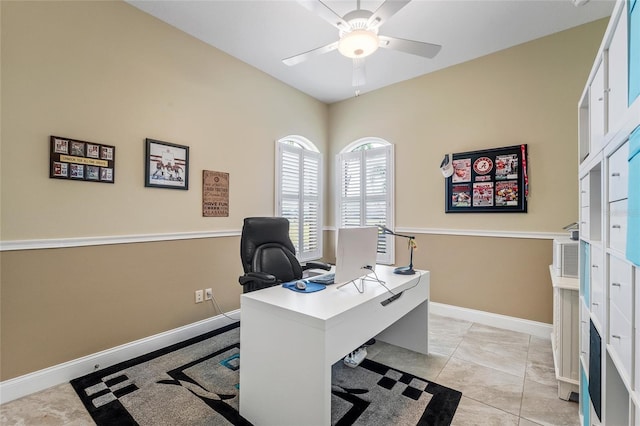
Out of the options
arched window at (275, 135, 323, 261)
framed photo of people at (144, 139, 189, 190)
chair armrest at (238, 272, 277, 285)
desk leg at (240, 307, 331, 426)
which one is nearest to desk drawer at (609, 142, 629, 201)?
desk leg at (240, 307, 331, 426)

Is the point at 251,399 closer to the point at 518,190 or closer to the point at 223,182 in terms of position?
the point at 223,182

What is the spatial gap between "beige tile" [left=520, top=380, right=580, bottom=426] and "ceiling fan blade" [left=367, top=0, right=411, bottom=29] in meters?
2.63

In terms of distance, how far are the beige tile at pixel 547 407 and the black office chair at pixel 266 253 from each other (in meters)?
1.69

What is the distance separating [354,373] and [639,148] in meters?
2.11

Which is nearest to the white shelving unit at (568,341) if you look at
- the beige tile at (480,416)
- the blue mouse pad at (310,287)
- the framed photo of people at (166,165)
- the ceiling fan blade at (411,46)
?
the beige tile at (480,416)

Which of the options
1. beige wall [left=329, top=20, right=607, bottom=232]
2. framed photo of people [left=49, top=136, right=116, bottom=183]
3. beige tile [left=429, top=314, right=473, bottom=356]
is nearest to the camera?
framed photo of people [left=49, top=136, right=116, bottom=183]

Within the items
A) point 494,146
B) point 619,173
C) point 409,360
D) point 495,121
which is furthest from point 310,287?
point 495,121

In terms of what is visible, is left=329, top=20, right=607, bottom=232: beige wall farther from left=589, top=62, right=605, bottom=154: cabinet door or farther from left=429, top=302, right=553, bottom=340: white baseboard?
left=589, top=62, right=605, bottom=154: cabinet door

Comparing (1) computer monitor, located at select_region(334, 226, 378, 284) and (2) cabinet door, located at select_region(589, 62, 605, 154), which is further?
(1) computer monitor, located at select_region(334, 226, 378, 284)

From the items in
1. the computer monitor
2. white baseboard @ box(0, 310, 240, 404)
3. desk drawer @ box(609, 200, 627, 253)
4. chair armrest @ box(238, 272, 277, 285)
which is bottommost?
white baseboard @ box(0, 310, 240, 404)

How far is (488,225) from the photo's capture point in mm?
3238

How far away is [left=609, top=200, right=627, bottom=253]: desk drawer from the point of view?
3.32 feet

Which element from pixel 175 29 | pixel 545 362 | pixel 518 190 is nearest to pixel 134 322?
pixel 175 29

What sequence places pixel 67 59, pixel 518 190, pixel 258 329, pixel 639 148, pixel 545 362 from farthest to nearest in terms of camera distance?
pixel 518 190, pixel 545 362, pixel 67 59, pixel 258 329, pixel 639 148
